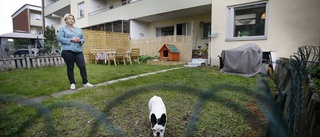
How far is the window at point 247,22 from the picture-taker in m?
6.92

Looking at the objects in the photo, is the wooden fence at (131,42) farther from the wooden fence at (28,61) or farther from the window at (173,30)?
the window at (173,30)

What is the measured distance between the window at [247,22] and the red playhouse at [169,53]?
3.04 metres

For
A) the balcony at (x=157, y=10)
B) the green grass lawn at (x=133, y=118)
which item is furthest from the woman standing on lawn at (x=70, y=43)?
the balcony at (x=157, y=10)

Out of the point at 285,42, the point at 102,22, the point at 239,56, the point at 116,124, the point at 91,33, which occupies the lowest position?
the point at 116,124

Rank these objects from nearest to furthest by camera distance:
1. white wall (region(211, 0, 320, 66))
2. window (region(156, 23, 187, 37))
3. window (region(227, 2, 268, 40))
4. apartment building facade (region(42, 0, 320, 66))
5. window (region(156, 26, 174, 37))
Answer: white wall (region(211, 0, 320, 66)) < apartment building facade (region(42, 0, 320, 66)) < window (region(227, 2, 268, 40)) < window (region(156, 23, 187, 37)) < window (region(156, 26, 174, 37))

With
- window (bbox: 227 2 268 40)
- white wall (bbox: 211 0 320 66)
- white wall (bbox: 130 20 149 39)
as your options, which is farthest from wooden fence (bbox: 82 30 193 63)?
white wall (bbox: 211 0 320 66)

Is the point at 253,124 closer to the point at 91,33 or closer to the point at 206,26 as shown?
the point at 206,26

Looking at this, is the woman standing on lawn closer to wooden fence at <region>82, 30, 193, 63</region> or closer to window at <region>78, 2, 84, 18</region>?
wooden fence at <region>82, 30, 193, 63</region>

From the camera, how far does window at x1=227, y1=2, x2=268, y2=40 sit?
692cm

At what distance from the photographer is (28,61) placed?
7871 mm

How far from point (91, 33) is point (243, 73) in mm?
9023

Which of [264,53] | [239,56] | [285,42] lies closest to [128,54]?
[239,56]

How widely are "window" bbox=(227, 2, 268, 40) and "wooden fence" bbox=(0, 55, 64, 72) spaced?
8473 mm

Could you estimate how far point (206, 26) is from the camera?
11.3 meters
